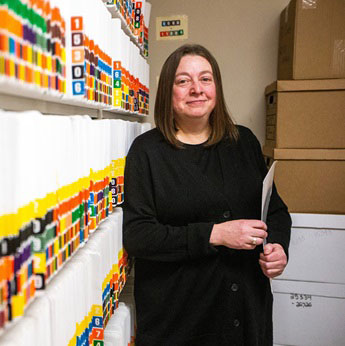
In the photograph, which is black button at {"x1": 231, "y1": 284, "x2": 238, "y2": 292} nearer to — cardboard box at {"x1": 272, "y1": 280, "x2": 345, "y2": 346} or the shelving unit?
the shelving unit

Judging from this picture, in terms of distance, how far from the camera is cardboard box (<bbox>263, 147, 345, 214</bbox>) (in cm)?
177

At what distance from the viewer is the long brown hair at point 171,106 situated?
1.30m

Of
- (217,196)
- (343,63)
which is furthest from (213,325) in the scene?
(343,63)

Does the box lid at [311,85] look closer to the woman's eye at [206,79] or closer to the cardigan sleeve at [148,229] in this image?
the woman's eye at [206,79]

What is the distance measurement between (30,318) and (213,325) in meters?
0.83

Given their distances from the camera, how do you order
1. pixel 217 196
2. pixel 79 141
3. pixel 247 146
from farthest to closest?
pixel 247 146
pixel 217 196
pixel 79 141

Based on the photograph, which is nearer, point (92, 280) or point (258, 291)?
point (92, 280)

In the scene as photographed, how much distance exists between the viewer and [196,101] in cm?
127

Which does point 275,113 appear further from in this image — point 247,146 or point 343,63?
point 247,146

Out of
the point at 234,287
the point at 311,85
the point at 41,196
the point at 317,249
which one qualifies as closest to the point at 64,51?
the point at 41,196

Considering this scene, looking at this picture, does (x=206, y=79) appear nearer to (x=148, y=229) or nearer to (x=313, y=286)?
(x=148, y=229)

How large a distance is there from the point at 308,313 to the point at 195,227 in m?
1.01

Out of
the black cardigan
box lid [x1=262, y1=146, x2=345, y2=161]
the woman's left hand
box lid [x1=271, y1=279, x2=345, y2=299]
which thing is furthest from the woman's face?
box lid [x1=271, y1=279, x2=345, y2=299]

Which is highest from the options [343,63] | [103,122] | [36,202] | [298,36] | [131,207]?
[298,36]
